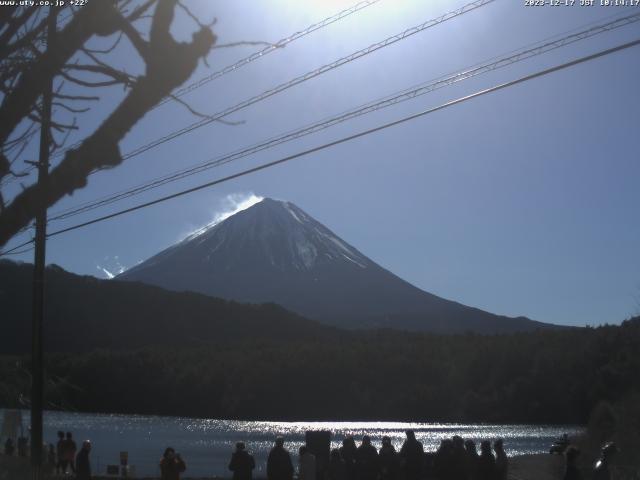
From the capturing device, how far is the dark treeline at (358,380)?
66.3 m

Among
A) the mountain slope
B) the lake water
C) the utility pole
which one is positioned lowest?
the lake water

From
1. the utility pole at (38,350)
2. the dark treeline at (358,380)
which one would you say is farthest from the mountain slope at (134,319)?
the utility pole at (38,350)

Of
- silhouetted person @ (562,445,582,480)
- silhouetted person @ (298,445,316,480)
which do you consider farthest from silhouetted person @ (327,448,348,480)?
silhouetted person @ (562,445,582,480)

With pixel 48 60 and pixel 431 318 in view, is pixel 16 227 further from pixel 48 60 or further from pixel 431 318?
pixel 431 318

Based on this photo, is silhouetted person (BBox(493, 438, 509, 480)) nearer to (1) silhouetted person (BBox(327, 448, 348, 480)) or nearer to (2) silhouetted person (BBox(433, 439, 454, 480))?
(2) silhouetted person (BBox(433, 439, 454, 480))

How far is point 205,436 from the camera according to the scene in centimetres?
5994

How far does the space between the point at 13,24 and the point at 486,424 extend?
70.3 meters

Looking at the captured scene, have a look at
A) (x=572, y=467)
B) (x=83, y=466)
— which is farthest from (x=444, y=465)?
(x=83, y=466)

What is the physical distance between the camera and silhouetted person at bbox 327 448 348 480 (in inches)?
475

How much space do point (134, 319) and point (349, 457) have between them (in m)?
91.8

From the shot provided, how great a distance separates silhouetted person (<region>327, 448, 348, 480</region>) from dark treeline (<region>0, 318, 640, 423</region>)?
50.7 metres

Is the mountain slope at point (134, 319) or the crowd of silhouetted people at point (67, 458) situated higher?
the mountain slope at point (134, 319)

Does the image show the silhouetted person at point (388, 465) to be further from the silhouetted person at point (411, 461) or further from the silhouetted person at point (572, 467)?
the silhouetted person at point (572, 467)

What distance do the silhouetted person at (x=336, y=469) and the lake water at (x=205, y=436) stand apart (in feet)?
67.9
